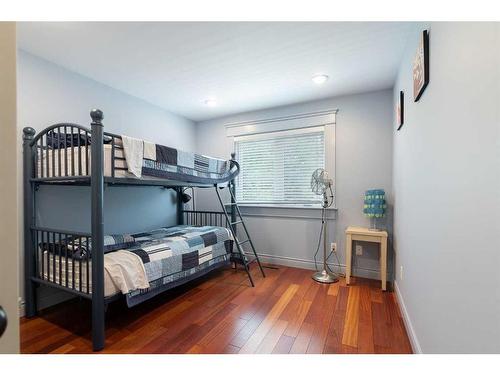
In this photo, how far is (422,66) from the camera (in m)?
1.38

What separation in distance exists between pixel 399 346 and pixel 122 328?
205 cm

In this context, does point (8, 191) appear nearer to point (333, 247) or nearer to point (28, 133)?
point (28, 133)

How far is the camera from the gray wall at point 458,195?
2.43 ft

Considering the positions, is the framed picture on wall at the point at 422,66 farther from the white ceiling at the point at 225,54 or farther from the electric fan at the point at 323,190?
the electric fan at the point at 323,190

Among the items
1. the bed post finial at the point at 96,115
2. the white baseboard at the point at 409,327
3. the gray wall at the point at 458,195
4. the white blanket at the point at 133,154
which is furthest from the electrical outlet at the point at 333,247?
the bed post finial at the point at 96,115

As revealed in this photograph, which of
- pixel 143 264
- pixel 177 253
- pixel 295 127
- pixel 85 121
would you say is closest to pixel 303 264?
pixel 177 253

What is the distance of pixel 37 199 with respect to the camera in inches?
83.1

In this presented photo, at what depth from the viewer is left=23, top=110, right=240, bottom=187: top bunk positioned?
1704 mm

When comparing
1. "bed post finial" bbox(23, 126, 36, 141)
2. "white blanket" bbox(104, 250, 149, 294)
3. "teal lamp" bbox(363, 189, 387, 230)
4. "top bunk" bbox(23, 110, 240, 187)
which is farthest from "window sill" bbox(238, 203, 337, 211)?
"bed post finial" bbox(23, 126, 36, 141)

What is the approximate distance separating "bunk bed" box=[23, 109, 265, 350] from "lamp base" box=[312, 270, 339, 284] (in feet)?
4.40

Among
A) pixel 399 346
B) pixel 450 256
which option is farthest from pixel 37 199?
pixel 399 346

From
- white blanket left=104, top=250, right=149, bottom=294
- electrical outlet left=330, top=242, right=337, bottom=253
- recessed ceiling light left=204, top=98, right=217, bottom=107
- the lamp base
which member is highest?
recessed ceiling light left=204, top=98, right=217, bottom=107

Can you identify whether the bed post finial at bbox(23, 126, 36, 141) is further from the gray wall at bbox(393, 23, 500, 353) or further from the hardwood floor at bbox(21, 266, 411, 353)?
the gray wall at bbox(393, 23, 500, 353)
